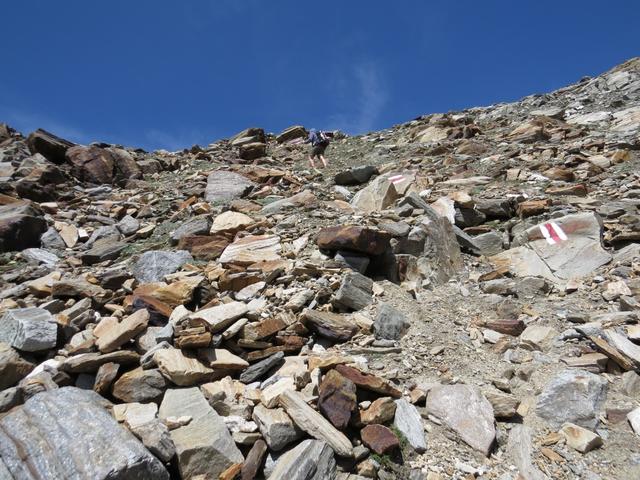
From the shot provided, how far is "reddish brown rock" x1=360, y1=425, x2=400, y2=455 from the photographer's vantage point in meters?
3.24

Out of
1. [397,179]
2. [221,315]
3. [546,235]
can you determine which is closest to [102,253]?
[221,315]

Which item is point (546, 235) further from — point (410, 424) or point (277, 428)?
point (277, 428)

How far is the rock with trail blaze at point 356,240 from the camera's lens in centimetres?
603

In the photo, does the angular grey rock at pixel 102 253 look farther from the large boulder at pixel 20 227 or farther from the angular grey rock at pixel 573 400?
the angular grey rock at pixel 573 400

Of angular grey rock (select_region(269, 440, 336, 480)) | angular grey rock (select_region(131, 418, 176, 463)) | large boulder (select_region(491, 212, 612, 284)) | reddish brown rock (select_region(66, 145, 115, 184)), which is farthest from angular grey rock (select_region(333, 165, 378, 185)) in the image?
angular grey rock (select_region(131, 418, 176, 463))

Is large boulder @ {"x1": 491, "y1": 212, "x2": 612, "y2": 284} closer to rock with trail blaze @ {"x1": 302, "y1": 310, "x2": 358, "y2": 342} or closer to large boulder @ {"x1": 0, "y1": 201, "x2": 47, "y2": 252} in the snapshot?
rock with trail blaze @ {"x1": 302, "y1": 310, "x2": 358, "y2": 342}

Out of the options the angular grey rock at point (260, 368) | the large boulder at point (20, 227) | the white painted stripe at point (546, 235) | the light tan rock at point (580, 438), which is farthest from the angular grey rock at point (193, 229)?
the light tan rock at point (580, 438)

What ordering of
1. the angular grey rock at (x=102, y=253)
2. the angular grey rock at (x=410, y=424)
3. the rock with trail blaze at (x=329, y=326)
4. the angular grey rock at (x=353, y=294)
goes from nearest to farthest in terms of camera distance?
the angular grey rock at (x=410, y=424)
the rock with trail blaze at (x=329, y=326)
the angular grey rock at (x=353, y=294)
the angular grey rock at (x=102, y=253)

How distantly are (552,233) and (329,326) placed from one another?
4.72m

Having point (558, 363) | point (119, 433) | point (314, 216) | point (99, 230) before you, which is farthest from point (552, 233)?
point (99, 230)

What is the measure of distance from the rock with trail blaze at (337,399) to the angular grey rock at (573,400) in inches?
68.7

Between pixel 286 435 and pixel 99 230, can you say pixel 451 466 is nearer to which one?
pixel 286 435

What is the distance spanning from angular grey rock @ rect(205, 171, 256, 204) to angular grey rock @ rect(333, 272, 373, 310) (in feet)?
20.6

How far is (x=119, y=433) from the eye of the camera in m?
2.93
